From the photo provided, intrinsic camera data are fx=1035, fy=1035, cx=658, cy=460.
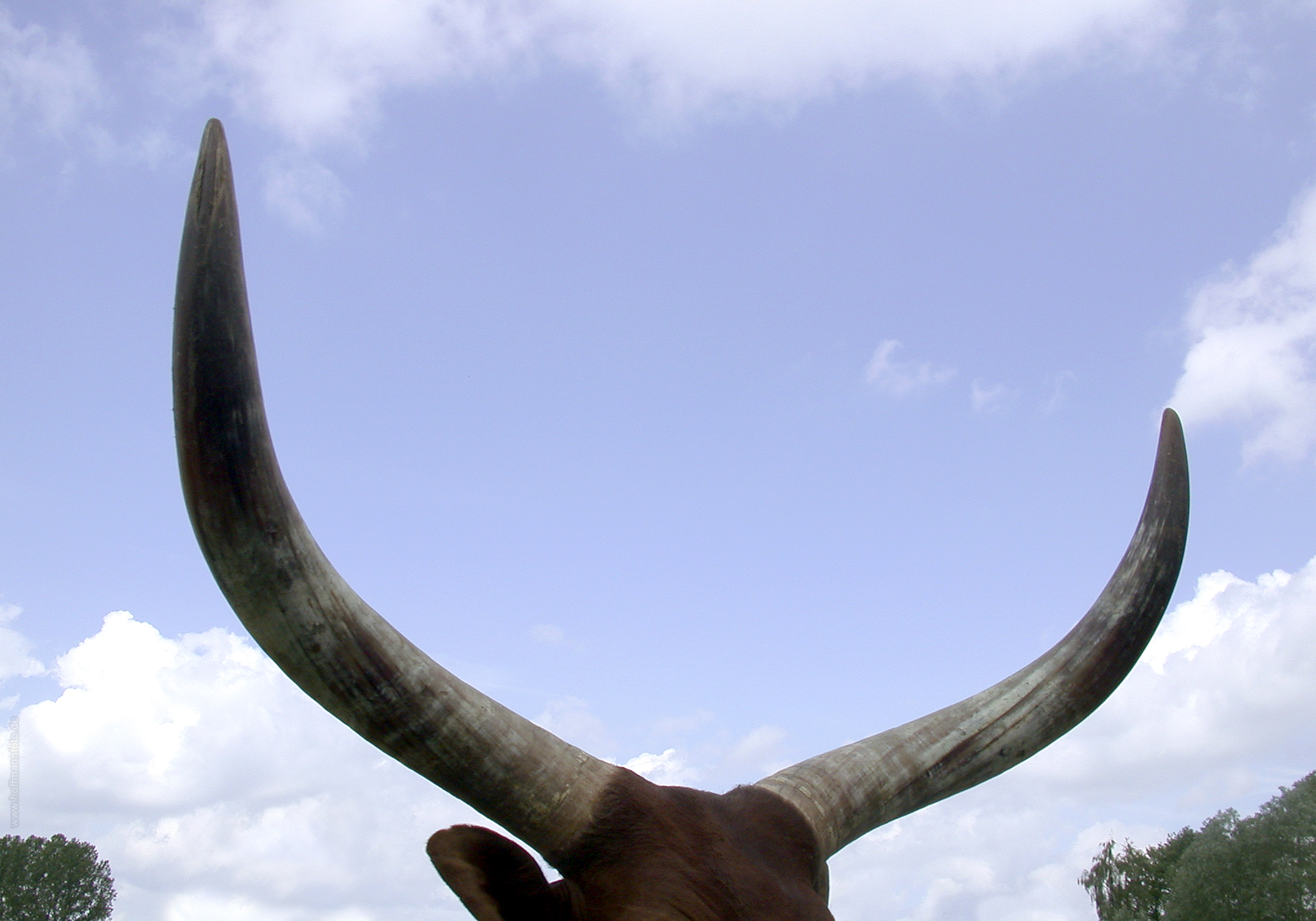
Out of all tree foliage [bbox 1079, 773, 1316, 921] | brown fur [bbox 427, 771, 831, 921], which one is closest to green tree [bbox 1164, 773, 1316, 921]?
tree foliage [bbox 1079, 773, 1316, 921]

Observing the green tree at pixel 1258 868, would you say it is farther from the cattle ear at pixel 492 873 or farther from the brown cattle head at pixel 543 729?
the cattle ear at pixel 492 873

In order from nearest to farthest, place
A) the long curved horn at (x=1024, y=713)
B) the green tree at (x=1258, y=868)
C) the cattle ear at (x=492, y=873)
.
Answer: the cattle ear at (x=492, y=873), the long curved horn at (x=1024, y=713), the green tree at (x=1258, y=868)

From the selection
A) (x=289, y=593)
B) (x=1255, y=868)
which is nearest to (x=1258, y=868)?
(x=1255, y=868)

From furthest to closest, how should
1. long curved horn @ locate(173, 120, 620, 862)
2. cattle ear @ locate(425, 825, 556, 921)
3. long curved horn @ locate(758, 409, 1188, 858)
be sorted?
long curved horn @ locate(758, 409, 1188, 858)
cattle ear @ locate(425, 825, 556, 921)
long curved horn @ locate(173, 120, 620, 862)

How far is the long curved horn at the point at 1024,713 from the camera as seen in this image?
3.73 meters

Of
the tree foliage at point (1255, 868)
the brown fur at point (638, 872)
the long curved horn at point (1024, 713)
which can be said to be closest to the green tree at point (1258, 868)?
the tree foliage at point (1255, 868)

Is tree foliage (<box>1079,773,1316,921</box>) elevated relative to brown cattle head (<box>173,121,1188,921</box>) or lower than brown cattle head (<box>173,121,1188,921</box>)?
elevated

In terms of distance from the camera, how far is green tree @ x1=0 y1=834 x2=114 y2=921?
110ft

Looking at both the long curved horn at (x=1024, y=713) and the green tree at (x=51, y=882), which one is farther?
the green tree at (x=51, y=882)

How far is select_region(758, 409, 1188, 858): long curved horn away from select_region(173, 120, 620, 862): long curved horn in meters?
1.23

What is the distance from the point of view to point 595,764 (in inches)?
120

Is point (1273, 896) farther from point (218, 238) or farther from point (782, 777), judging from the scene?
point (218, 238)

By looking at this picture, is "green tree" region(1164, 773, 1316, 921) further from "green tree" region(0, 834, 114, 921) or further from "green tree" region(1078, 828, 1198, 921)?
"green tree" region(0, 834, 114, 921)

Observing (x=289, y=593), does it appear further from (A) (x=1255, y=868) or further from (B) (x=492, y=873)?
(A) (x=1255, y=868)
